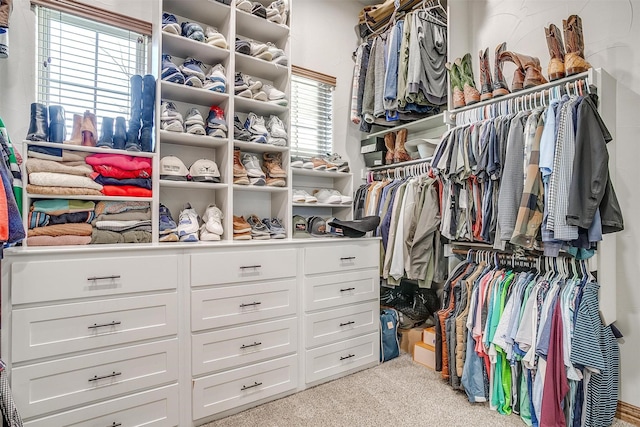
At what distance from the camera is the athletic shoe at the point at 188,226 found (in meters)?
1.97

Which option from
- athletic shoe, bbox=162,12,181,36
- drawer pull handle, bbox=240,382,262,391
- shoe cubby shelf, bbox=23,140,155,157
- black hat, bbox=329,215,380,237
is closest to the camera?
shoe cubby shelf, bbox=23,140,155,157

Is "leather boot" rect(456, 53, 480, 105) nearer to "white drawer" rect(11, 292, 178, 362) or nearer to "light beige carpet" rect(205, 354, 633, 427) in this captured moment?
"light beige carpet" rect(205, 354, 633, 427)

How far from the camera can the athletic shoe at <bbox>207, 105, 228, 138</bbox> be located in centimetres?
214

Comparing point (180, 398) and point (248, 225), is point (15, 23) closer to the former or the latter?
point (248, 225)

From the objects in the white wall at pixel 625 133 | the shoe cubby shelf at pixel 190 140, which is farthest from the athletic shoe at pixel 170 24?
the white wall at pixel 625 133

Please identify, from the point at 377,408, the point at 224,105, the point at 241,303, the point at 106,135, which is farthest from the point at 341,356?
the point at 106,135

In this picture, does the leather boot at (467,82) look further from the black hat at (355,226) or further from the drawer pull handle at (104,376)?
the drawer pull handle at (104,376)

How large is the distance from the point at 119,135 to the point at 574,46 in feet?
8.08

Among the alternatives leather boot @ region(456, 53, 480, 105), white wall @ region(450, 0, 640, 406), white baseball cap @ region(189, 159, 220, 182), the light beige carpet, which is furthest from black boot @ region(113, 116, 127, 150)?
white wall @ region(450, 0, 640, 406)

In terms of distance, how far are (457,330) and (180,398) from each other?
1586mm

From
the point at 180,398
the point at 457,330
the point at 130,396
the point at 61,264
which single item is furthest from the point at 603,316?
the point at 61,264

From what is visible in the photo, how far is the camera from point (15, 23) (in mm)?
1840

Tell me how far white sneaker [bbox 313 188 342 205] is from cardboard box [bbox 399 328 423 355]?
3.71 feet

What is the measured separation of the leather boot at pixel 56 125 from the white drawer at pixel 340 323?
1.65 metres
